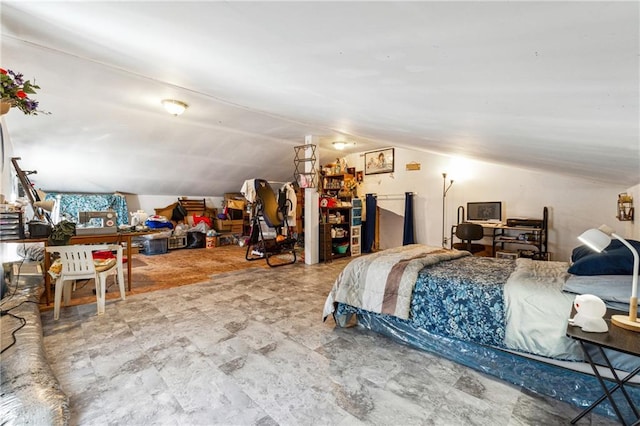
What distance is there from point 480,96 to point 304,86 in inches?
35.2

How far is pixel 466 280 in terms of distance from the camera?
2.13 meters

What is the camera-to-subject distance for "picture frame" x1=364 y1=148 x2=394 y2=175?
6.94 m

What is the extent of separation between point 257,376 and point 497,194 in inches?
211

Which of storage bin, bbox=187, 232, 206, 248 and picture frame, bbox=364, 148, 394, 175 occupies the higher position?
picture frame, bbox=364, 148, 394, 175

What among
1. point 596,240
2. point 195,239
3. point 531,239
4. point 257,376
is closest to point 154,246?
point 195,239

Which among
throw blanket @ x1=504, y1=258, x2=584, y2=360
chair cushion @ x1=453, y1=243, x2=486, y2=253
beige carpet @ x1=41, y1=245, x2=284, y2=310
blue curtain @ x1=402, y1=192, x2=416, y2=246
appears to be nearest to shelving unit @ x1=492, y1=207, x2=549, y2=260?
chair cushion @ x1=453, y1=243, x2=486, y2=253

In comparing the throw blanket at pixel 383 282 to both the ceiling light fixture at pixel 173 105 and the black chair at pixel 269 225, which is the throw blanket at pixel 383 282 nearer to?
the black chair at pixel 269 225

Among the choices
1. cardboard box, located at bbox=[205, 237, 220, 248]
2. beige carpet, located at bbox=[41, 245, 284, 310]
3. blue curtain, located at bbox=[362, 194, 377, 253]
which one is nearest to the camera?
beige carpet, located at bbox=[41, 245, 284, 310]

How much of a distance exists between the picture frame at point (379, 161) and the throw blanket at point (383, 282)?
14.4ft

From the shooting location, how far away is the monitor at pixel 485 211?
5.25m

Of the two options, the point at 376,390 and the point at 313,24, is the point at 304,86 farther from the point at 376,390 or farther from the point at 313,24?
the point at 376,390

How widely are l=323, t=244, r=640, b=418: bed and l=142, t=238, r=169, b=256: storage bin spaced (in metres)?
5.31

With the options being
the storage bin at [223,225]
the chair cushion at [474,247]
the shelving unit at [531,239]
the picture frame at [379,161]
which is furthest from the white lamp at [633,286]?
the storage bin at [223,225]

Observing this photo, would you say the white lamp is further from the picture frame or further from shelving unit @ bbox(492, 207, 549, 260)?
the picture frame
